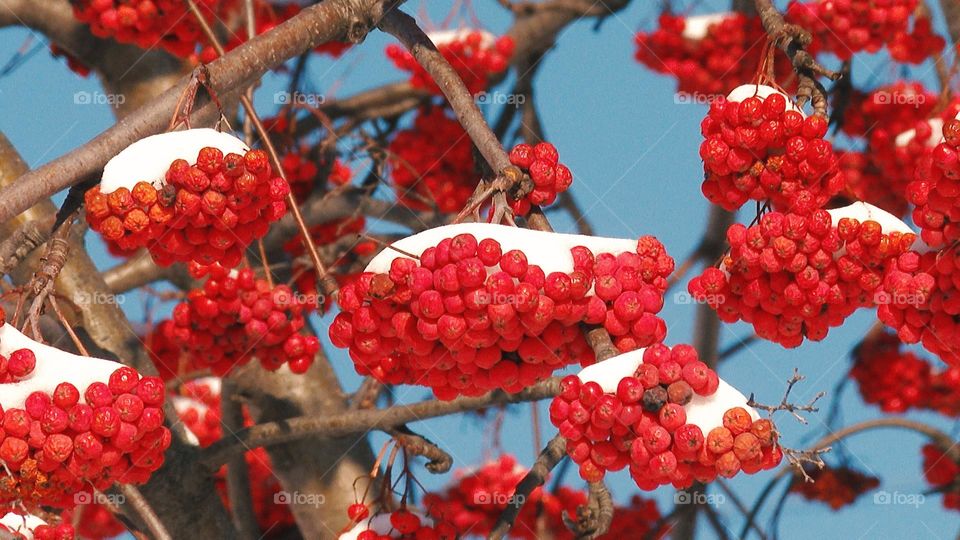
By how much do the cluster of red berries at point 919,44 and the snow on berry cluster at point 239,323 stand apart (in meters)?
3.45

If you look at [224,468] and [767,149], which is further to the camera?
[224,468]

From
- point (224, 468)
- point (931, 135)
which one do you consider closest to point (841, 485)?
point (931, 135)

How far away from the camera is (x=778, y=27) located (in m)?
3.57

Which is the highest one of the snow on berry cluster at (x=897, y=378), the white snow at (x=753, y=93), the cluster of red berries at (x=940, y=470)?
the white snow at (x=753, y=93)

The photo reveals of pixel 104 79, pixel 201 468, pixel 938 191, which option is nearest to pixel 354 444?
pixel 201 468

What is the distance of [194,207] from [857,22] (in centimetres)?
379

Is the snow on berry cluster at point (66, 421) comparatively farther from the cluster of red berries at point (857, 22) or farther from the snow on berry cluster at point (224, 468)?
the cluster of red berries at point (857, 22)

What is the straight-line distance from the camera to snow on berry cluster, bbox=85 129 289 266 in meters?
3.01

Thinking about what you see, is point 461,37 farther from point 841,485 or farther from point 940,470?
point 940,470

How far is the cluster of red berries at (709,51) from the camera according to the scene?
6020 millimetres

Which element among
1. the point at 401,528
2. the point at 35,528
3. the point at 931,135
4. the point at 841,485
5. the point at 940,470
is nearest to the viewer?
the point at 35,528

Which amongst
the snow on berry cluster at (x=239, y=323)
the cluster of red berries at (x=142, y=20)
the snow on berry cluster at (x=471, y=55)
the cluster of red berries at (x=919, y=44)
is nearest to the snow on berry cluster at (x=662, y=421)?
the snow on berry cluster at (x=239, y=323)

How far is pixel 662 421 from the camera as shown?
260 centimetres

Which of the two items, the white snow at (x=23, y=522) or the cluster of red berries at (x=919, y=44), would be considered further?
the cluster of red berries at (x=919, y=44)
